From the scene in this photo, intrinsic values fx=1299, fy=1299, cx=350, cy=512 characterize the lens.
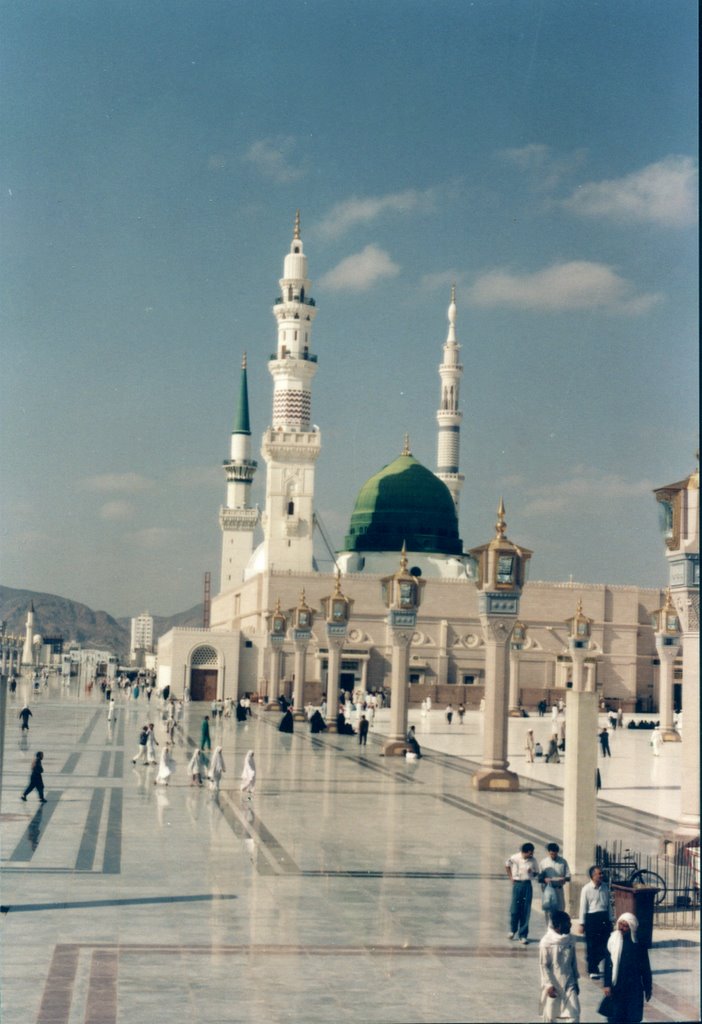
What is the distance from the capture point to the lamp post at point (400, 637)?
91.7 ft

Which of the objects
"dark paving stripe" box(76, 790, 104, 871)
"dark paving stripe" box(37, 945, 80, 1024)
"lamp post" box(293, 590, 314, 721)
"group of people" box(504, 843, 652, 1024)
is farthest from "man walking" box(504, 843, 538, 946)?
"lamp post" box(293, 590, 314, 721)

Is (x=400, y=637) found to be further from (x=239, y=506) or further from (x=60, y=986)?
(x=239, y=506)

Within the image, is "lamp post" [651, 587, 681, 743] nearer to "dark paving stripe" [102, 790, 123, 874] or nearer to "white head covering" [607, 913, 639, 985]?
"dark paving stripe" [102, 790, 123, 874]

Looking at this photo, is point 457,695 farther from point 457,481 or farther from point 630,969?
point 630,969

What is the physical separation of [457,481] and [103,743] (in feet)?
171

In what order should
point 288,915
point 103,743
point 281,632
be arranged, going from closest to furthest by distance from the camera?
point 288,915 < point 103,743 < point 281,632

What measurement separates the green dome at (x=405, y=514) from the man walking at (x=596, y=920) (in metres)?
62.4

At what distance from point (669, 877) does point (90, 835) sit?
20.3 ft

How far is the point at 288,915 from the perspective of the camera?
33.4 feet

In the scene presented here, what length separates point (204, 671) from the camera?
5966 centimetres

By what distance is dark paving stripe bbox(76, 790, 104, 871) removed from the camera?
12.4 m

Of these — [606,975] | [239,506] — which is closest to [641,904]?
[606,975]

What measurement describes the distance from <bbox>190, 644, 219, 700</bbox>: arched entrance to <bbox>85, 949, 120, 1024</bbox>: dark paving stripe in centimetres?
5115

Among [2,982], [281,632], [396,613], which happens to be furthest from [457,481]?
[2,982]
